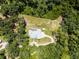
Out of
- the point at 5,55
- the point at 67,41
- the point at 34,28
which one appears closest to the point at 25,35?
the point at 34,28

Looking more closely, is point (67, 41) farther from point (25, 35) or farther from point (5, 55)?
point (5, 55)

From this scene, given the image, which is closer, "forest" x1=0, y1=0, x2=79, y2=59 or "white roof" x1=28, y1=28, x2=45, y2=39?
"forest" x1=0, y1=0, x2=79, y2=59

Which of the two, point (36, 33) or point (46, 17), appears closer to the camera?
point (36, 33)

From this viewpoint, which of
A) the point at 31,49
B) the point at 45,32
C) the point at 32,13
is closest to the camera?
the point at 31,49
